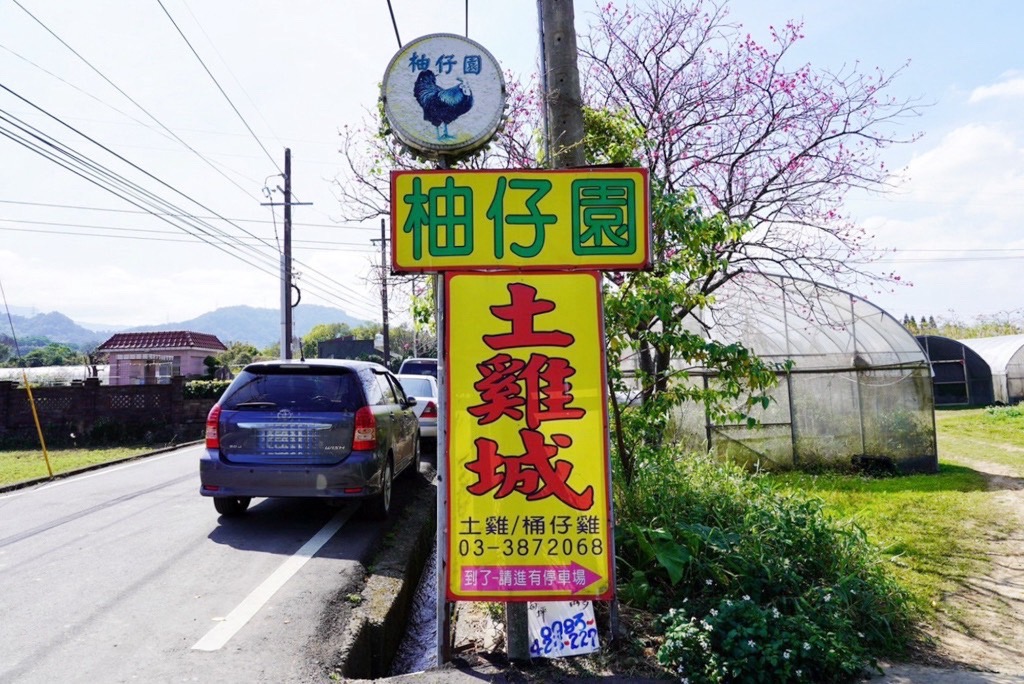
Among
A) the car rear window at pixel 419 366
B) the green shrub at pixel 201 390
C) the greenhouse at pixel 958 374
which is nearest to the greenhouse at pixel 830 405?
the car rear window at pixel 419 366

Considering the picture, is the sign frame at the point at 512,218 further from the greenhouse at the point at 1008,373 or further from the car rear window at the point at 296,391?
the greenhouse at the point at 1008,373

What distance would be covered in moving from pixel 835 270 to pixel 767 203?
4.75 ft

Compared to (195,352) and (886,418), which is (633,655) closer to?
(886,418)

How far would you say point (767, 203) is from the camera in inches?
417

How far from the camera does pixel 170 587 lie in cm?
516

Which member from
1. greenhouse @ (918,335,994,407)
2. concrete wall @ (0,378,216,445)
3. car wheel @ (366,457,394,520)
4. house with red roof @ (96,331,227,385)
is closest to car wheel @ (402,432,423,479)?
car wheel @ (366,457,394,520)

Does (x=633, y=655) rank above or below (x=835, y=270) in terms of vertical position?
below

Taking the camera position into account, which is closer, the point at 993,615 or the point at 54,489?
the point at 993,615

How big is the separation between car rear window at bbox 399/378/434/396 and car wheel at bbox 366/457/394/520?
568cm

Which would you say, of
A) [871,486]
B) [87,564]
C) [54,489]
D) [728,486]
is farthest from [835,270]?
[54,489]

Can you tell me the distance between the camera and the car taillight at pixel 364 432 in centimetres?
649

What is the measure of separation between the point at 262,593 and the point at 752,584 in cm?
347

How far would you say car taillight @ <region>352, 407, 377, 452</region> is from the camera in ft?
21.3

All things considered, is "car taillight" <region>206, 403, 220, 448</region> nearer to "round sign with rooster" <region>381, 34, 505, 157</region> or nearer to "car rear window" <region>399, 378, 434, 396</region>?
"round sign with rooster" <region>381, 34, 505, 157</region>
